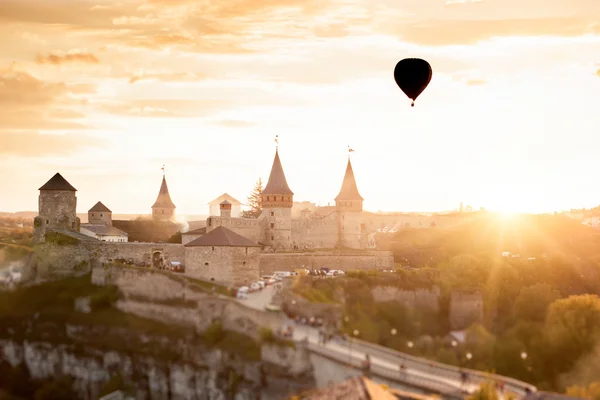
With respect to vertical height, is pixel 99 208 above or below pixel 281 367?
above

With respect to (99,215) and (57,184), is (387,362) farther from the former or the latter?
(99,215)

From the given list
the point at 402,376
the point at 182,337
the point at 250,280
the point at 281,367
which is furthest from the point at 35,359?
the point at 402,376

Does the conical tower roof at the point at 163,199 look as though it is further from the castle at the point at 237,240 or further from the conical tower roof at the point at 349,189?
the conical tower roof at the point at 349,189

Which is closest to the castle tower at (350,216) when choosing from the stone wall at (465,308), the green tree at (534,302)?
the stone wall at (465,308)

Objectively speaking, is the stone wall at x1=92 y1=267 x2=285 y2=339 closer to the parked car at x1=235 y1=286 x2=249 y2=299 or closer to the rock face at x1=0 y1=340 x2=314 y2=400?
the parked car at x1=235 y1=286 x2=249 y2=299

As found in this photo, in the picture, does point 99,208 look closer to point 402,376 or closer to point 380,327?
point 380,327
